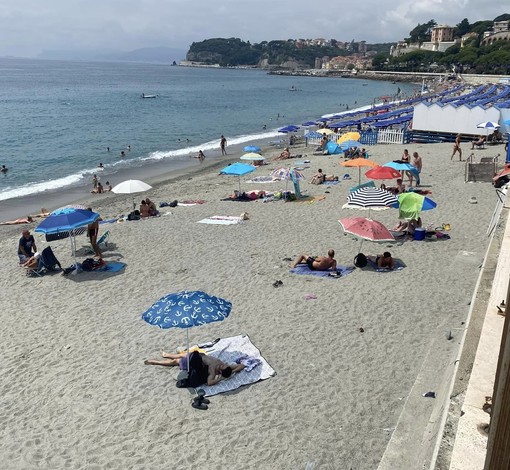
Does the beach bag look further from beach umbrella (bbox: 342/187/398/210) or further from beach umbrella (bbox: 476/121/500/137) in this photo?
beach umbrella (bbox: 476/121/500/137)

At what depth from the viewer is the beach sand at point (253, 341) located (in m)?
5.79

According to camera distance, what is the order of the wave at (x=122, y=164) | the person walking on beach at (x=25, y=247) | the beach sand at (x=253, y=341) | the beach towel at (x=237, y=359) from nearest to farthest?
the beach sand at (x=253, y=341) < the beach towel at (x=237, y=359) < the person walking on beach at (x=25, y=247) < the wave at (x=122, y=164)

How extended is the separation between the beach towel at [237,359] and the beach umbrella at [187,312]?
2.71 ft

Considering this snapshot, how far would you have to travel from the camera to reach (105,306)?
9516 millimetres

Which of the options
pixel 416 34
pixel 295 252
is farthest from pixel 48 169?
pixel 416 34

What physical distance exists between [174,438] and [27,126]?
47605mm

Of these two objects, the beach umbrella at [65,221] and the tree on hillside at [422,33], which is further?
the tree on hillside at [422,33]

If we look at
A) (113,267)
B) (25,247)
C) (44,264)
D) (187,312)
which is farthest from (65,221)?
(187,312)

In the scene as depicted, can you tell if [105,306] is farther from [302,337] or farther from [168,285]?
[302,337]

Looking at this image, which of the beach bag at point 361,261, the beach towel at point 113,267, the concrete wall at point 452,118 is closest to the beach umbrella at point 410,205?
the beach bag at point 361,261

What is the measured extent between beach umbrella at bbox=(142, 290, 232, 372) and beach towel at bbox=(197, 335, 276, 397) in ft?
2.71

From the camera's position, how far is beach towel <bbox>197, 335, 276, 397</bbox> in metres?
6.88

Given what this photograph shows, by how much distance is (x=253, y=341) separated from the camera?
7.95 m

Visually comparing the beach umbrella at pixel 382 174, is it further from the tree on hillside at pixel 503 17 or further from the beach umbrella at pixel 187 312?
the tree on hillside at pixel 503 17
